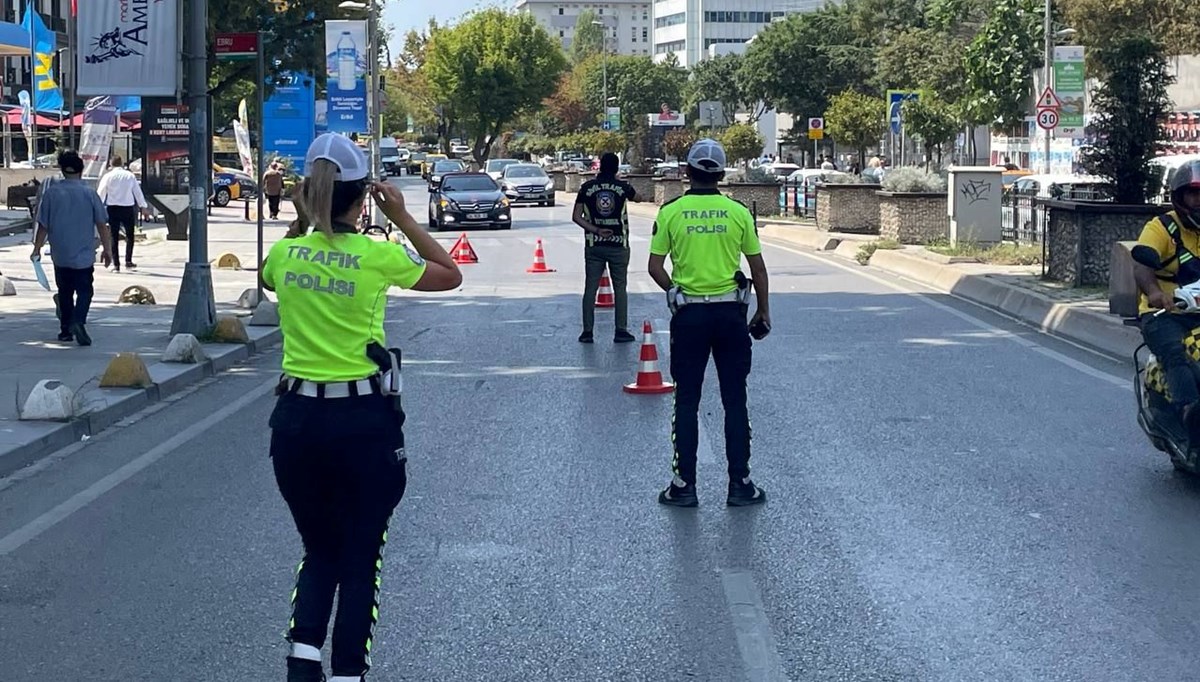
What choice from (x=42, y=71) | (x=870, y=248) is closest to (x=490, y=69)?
(x=42, y=71)

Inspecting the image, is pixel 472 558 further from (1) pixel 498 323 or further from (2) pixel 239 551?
(1) pixel 498 323

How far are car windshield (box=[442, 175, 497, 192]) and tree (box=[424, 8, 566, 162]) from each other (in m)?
45.8

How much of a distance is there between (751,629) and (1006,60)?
5754cm

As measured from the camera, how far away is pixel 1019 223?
28406 millimetres

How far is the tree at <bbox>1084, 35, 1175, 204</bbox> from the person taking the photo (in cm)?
1956

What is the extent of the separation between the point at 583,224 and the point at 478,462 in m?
6.03

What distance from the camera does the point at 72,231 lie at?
1518cm

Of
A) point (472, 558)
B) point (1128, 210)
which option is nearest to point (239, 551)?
point (472, 558)

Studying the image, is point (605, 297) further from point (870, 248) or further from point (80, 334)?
point (870, 248)

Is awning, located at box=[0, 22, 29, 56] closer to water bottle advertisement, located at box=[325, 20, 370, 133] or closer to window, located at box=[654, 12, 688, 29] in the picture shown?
water bottle advertisement, located at box=[325, 20, 370, 133]

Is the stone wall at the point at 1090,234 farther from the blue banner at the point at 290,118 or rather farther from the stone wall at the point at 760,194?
the blue banner at the point at 290,118

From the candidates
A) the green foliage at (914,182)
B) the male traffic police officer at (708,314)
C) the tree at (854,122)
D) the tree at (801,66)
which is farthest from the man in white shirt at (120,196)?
the tree at (801,66)

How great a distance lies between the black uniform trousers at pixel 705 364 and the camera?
27.7 feet

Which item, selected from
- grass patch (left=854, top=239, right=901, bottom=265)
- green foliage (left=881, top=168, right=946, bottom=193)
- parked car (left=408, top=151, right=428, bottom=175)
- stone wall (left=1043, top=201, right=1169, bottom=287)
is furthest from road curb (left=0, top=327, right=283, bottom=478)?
parked car (left=408, top=151, right=428, bottom=175)
